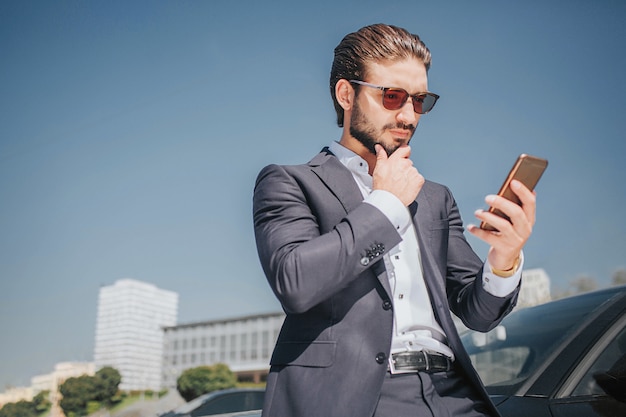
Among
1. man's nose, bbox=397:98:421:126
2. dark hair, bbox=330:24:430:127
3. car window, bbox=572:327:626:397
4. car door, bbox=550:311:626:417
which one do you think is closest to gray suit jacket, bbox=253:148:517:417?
man's nose, bbox=397:98:421:126

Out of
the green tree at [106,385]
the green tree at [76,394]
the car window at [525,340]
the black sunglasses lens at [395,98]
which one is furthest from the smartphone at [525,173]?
the green tree at [106,385]

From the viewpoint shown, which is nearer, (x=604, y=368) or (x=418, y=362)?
(x=418, y=362)

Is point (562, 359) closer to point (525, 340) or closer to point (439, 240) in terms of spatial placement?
point (525, 340)

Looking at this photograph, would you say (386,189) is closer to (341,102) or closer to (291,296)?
(291,296)

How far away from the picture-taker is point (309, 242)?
1469 millimetres

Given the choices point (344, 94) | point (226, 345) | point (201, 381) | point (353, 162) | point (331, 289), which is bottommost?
point (201, 381)

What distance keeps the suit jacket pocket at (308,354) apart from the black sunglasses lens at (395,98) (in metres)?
0.76

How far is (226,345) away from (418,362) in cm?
12607

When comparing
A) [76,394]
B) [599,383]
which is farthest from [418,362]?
[76,394]

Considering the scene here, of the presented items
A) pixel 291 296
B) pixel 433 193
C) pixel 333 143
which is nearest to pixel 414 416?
pixel 291 296

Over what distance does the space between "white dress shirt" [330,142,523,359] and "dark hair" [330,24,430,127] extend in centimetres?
52

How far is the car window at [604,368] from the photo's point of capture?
8.12ft

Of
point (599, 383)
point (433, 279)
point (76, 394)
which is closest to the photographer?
point (433, 279)

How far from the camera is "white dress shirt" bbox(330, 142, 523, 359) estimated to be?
157 cm
